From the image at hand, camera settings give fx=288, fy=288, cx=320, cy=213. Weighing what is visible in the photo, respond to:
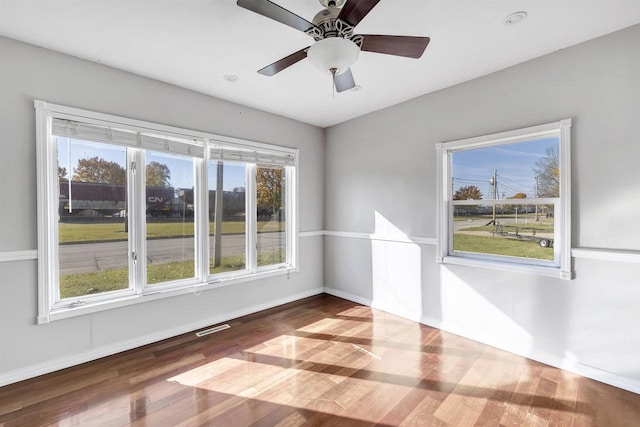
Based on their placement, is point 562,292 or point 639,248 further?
point 562,292

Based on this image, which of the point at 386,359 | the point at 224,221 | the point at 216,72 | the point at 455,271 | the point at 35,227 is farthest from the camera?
the point at 224,221

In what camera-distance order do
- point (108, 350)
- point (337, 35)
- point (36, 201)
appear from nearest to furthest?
point (337, 35) < point (36, 201) < point (108, 350)

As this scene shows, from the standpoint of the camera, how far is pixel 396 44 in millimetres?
1894

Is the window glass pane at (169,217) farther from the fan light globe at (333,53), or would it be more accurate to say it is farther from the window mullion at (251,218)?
the fan light globe at (333,53)

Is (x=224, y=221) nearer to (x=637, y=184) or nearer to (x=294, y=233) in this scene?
(x=294, y=233)

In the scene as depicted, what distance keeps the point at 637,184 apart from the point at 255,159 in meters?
3.78

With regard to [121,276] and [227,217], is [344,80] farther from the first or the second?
[121,276]

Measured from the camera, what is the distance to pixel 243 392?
7.29 ft

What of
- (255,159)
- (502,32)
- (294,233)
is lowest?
(294,233)

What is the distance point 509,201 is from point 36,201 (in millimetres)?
4369

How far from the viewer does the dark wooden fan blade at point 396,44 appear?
1.81m

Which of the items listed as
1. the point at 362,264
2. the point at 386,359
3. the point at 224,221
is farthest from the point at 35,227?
the point at 362,264

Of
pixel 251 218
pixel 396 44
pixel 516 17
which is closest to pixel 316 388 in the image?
pixel 251 218

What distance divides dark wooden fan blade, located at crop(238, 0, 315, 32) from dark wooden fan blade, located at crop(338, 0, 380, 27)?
22 centimetres
